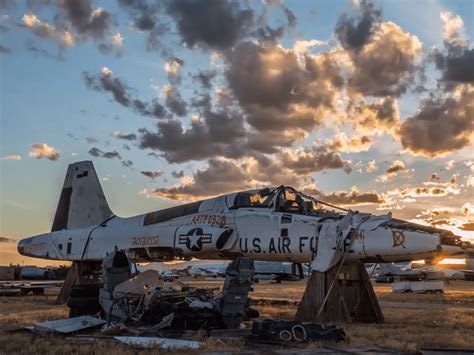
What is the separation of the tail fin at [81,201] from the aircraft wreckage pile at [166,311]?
9179 mm

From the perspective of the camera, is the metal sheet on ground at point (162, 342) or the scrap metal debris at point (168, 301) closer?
the metal sheet on ground at point (162, 342)

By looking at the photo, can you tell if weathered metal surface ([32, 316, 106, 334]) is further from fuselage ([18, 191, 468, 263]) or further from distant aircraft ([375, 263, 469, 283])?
distant aircraft ([375, 263, 469, 283])

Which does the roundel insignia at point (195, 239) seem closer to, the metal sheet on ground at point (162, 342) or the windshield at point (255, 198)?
the windshield at point (255, 198)

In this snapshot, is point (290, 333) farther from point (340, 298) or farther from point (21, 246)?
point (21, 246)

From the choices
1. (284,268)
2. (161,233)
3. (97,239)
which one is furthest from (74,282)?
(284,268)

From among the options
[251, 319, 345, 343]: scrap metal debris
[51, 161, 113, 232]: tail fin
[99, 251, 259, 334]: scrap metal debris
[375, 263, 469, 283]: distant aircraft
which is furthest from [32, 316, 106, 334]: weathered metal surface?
[375, 263, 469, 283]: distant aircraft

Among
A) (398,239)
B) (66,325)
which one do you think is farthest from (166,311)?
(398,239)

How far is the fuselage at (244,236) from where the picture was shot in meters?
13.2

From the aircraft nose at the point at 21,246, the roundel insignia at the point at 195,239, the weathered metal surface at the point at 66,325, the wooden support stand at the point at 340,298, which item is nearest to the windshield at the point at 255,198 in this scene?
the roundel insignia at the point at 195,239

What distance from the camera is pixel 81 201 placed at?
2322 cm

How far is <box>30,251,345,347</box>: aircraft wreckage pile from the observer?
9.65m

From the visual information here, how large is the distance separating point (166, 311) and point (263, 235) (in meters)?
4.21

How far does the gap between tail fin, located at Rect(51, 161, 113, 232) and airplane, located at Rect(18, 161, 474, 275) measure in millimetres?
2046

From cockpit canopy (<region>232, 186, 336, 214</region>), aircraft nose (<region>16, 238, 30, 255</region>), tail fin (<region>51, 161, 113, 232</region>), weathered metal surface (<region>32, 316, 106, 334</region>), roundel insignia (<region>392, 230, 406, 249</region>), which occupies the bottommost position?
weathered metal surface (<region>32, 316, 106, 334</region>)
